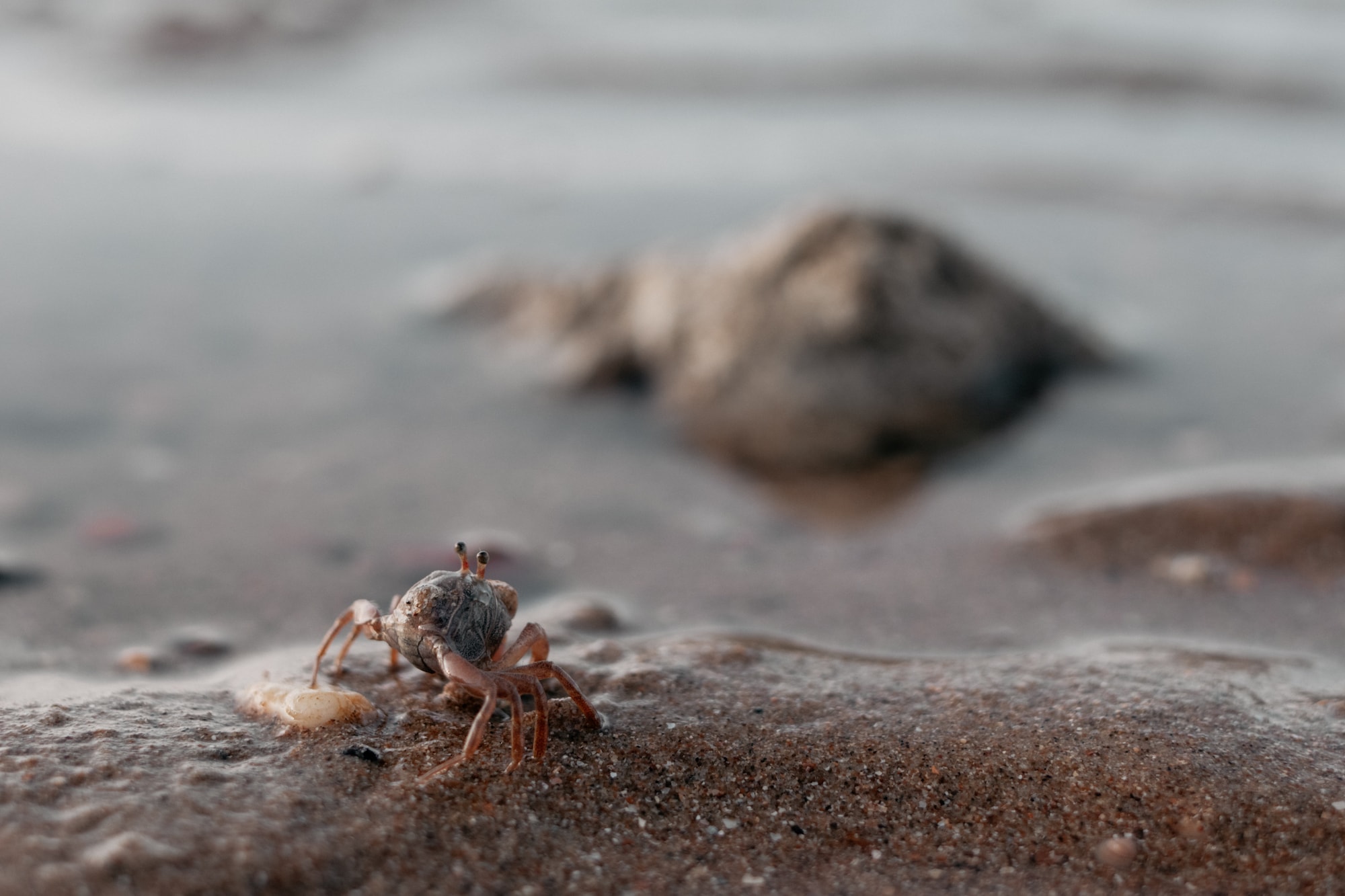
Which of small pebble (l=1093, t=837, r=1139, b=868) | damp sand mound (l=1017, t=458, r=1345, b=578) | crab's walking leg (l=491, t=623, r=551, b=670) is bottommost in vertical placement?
small pebble (l=1093, t=837, r=1139, b=868)

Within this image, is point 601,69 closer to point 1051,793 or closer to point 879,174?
point 879,174

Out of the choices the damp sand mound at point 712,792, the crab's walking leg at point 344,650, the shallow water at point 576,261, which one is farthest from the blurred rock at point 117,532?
the crab's walking leg at point 344,650

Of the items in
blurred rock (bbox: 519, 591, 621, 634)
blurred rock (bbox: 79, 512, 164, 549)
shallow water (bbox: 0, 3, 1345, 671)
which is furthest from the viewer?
blurred rock (bbox: 79, 512, 164, 549)

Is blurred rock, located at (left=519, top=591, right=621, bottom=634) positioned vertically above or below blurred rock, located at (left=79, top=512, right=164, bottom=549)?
below

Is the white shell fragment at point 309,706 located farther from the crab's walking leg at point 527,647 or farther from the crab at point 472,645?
the crab's walking leg at point 527,647

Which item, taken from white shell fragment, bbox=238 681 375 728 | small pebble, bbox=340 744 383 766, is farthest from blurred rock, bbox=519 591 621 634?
small pebble, bbox=340 744 383 766

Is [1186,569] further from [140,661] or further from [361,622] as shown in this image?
[140,661]

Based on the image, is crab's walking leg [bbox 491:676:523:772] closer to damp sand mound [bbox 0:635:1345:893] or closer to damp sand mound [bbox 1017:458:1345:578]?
damp sand mound [bbox 0:635:1345:893]
